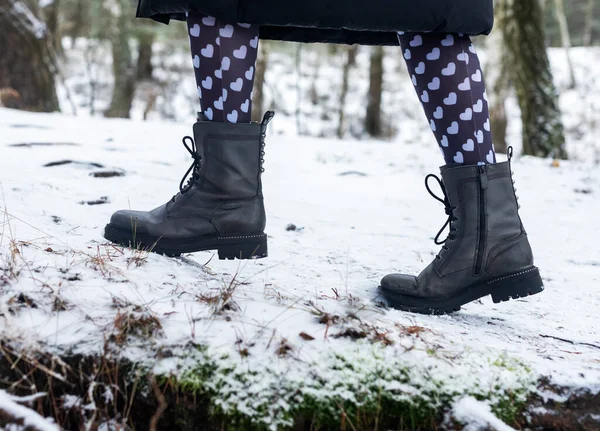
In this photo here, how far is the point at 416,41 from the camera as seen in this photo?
1.64 meters

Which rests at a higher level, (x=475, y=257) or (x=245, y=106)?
(x=245, y=106)

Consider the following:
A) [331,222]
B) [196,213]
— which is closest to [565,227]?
[331,222]

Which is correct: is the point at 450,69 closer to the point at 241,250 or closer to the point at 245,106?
the point at 245,106

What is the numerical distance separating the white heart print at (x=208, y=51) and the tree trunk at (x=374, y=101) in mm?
10982

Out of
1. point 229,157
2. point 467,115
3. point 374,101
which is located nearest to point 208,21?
point 229,157

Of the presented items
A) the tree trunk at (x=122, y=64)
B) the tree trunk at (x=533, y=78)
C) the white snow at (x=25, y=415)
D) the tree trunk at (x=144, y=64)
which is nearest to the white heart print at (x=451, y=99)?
the white snow at (x=25, y=415)

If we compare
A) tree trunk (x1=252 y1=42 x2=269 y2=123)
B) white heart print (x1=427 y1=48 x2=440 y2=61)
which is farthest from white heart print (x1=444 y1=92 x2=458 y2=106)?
tree trunk (x1=252 y1=42 x2=269 y2=123)

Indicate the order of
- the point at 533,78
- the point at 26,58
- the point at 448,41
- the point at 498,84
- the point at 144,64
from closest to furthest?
1. the point at 448,41
2. the point at 533,78
3. the point at 26,58
4. the point at 498,84
5. the point at 144,64

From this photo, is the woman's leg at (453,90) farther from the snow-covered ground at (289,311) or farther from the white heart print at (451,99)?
the snow-covered ground at (289,311)

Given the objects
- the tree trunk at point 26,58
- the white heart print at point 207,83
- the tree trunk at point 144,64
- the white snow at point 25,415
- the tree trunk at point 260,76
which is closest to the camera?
the white snow at point 25,415

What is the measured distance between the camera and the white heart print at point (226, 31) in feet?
5.47

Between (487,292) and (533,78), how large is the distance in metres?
5.49

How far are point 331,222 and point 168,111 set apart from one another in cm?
1305

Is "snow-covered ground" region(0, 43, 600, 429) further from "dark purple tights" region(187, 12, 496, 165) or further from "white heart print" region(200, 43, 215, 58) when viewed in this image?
"white heart print" region(200, 43, 215, 58)
